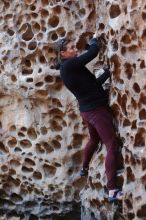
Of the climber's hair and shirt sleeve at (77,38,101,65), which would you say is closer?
shirt sleeve at (77,38,101,65)

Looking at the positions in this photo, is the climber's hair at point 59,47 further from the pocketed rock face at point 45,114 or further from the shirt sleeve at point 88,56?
the shirt sleeve at point 88,56

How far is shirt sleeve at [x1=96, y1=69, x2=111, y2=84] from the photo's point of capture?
15.6 ft

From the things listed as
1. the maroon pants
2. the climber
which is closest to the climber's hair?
the climber

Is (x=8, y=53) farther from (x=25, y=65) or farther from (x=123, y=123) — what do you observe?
(x=123, y=123)

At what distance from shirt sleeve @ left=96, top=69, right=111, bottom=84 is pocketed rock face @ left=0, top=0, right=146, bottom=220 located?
117 mm

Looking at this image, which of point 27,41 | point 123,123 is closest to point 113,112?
point 123,123

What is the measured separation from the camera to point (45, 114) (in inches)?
220

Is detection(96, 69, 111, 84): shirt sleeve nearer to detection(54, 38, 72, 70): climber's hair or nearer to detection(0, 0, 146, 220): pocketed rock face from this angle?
detection(0, 0, 146, 220): pocketed rock face

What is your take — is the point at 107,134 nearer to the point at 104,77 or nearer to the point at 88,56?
the point at 104,77

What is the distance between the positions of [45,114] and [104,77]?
0.97 m

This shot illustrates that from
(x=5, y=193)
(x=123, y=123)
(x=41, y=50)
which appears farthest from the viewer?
(x=5, y=193)

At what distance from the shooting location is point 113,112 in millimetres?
4773

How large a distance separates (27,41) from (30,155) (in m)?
1.04

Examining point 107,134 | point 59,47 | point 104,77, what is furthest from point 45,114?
point 107,134
